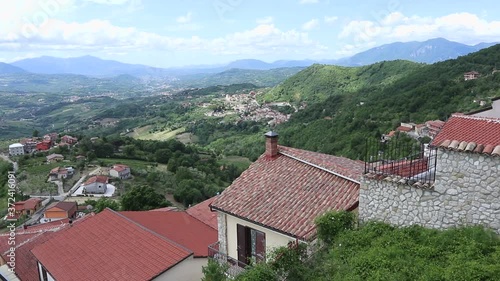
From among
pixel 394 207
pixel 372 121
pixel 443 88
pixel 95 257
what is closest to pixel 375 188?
pixel 394 207

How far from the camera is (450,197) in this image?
8.46 meters

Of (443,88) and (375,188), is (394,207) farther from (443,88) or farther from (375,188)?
(443,88)

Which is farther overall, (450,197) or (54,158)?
(54,158)

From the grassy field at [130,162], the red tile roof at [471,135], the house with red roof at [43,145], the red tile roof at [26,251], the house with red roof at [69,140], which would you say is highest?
the red tile roof at [471,135]

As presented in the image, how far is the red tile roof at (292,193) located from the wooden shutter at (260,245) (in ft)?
2.10

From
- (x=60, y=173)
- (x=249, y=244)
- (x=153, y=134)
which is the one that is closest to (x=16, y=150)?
(x=60, y=173)

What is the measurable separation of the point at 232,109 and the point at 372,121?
11650cm

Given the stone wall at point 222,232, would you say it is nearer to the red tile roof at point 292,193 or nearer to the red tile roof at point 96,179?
the red tile roof at point 292,193

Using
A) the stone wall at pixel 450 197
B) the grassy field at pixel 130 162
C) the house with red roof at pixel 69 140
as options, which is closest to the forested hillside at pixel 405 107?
the grassy field at pixel 130 162

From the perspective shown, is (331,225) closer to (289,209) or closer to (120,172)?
(289,209)

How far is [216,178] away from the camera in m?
70.4

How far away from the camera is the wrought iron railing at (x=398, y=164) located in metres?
9.21

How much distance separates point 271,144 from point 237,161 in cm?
7395

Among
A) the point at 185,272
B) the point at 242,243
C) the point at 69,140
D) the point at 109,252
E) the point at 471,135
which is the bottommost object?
the point at 69,140
